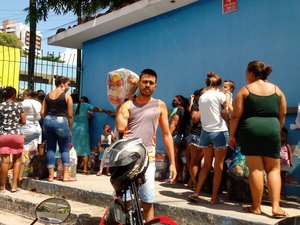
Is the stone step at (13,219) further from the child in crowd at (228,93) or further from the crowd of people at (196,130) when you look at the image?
the child in crowd at (228,93)

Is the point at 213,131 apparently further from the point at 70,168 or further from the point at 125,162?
the point at 70,168

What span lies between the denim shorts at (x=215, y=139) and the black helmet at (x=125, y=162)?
2502mm

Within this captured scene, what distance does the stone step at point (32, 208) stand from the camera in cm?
491

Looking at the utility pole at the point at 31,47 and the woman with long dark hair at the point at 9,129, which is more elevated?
the utility pole at the point at 31,47

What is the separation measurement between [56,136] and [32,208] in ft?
4.35

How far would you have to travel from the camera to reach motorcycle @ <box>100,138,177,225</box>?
8.09 feet

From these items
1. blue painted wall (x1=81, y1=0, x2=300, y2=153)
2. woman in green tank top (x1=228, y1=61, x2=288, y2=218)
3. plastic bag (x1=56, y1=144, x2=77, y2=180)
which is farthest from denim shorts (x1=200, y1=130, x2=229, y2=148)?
plastic bag (x1=56, y1=144, x2=77, y2=180)

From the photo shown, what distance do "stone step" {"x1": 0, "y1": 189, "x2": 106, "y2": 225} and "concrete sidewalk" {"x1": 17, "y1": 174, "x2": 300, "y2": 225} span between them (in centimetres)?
13

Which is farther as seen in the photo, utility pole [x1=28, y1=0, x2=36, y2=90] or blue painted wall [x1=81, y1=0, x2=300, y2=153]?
utility pole [x1=28, y1=0, x2=36, y2=90]

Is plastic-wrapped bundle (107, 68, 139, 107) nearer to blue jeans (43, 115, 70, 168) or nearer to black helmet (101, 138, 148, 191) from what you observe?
blue jeans (43, 115, 70, 168)

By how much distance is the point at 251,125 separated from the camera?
4273 mm

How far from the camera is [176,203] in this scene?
482cm

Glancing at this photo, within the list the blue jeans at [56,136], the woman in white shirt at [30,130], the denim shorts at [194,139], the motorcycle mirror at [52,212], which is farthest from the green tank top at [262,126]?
the woman in white shirt at [30,130]

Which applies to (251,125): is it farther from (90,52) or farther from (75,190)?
(90,52)
